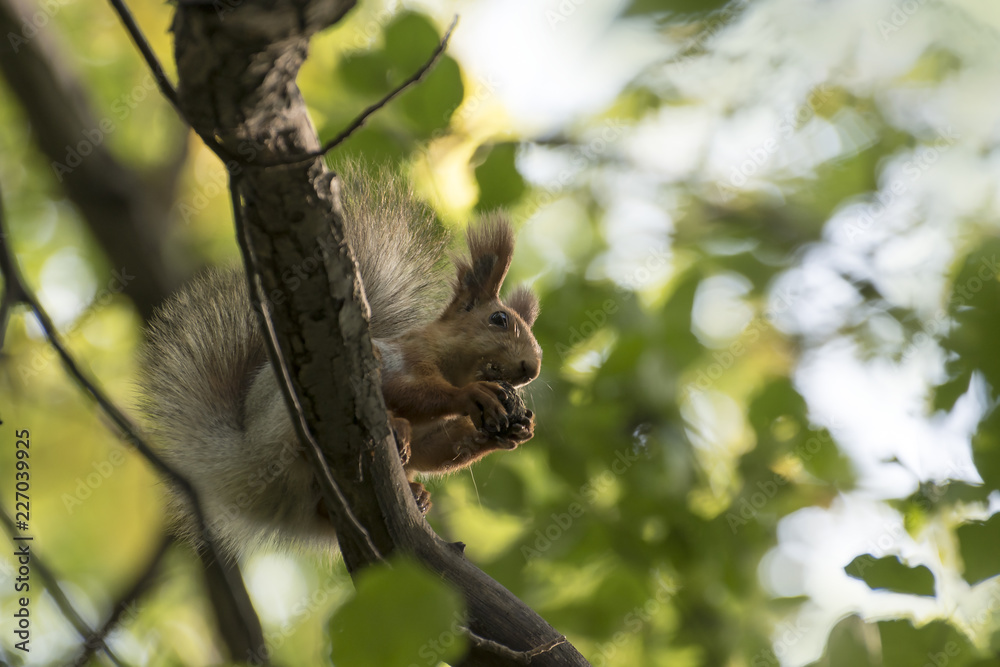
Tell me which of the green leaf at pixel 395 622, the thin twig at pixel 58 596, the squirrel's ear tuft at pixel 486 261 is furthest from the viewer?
the squirrel's ear tuft at pixel 486 261

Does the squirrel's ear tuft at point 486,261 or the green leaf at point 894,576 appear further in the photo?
the squirrel's ear tuft at point 486,261

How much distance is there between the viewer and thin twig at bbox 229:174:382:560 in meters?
1.17

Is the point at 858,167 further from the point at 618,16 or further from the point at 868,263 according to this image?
the point at 618,16

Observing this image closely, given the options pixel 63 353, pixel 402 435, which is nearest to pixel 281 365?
pixel 63 353

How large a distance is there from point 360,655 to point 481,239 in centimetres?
173

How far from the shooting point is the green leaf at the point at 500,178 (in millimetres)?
2455

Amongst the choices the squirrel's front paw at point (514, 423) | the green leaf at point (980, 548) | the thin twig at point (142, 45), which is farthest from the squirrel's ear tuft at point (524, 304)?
the thin twig at point (142, 45)

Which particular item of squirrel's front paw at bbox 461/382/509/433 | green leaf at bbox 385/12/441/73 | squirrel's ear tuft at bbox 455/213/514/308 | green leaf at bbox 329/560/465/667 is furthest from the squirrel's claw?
green leaf at bbox 385/12/441/73

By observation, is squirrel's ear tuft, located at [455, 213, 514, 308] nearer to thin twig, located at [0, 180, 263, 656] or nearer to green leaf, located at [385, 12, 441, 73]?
green leaf, located at [385, 12, 441, 73]

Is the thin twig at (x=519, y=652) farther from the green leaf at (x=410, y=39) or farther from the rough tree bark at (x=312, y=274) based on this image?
the green leaf at (x=410, y=39)

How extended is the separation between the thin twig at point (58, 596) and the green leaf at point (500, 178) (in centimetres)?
154

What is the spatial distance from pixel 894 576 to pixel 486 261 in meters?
1.49

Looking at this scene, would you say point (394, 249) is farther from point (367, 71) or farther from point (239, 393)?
point (239, 393)

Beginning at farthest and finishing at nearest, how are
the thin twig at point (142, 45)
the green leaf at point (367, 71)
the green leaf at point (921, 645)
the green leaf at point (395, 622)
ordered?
1. the green leaf at point (367, 71)
2. the green leaf at point (921, 645)
3. the green leaf at point (395, 622)
4. the thin twig at point (142, 45)
